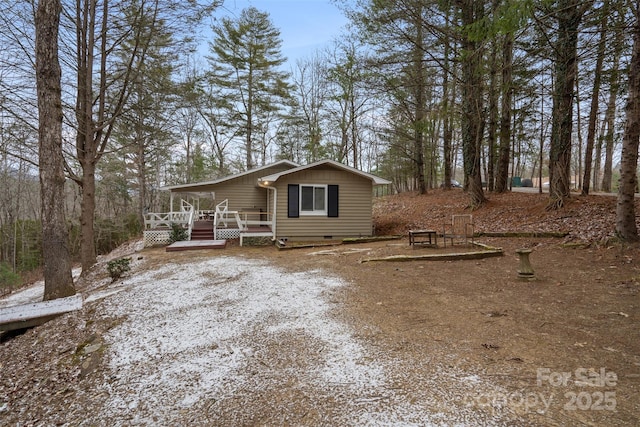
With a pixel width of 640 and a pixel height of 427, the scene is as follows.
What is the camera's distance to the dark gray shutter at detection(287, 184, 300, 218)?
11.2m

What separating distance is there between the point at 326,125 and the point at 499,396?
777 inches

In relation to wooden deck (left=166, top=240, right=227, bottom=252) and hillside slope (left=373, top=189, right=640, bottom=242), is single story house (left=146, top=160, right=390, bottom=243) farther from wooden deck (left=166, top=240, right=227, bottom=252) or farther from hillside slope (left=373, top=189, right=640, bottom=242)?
hillside slope (left=373, top=189, right=640, bottom=242)

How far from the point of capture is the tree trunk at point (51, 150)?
5031 millimetres

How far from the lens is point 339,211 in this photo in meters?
11.6

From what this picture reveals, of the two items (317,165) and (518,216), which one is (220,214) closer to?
(317,165)

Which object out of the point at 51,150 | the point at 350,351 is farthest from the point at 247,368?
the point at 51,150

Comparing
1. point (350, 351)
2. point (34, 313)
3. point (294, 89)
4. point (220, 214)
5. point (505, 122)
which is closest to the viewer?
point (350, 351)

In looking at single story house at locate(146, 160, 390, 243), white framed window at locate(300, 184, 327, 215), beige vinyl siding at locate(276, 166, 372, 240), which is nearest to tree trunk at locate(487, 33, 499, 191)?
single story house at locate(146, 160, 390, 243)

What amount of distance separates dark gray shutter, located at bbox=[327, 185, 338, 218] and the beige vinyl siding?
0.14 metres

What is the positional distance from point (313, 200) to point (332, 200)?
2.47 ft

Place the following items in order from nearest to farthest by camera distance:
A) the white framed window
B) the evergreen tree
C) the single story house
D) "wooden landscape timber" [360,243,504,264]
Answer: "wooden landscape timber" [360,243,504,264] < the single story house < the white framed window < the evergreen tree

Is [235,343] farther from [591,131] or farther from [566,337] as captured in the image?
[591,131]

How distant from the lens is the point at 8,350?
12.6 ft

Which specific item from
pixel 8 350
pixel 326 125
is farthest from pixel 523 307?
pixel 326 125
